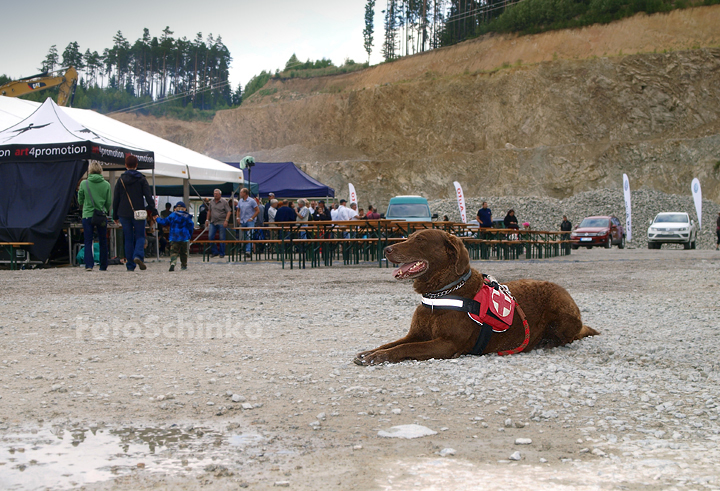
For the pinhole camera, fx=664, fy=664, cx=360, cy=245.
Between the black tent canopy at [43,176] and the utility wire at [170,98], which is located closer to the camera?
the black tent canopy at [43,176]

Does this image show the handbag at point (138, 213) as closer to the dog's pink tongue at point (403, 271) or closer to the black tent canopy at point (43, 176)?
the black tent canopy at point (43, 176)

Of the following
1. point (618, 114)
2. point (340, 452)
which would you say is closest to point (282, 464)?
point (340, 452)

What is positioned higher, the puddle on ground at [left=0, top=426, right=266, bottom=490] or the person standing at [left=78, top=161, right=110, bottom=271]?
the person standing at [left=78, top=161, right=110, bottom=271]

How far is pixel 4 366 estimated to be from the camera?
4.88m

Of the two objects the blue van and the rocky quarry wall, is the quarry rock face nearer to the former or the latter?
the rocky quarry wall

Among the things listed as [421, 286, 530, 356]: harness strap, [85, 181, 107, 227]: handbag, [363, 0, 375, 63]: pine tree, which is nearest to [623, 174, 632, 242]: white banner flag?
[85, 181, 107, 227]: handbag

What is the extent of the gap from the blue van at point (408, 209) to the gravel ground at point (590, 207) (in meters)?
21.0

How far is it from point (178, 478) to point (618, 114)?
58.6 meters

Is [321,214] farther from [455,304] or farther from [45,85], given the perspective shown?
[455,304]

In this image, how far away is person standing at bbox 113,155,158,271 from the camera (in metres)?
13.2

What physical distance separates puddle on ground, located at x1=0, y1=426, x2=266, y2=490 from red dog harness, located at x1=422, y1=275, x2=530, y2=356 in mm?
1785

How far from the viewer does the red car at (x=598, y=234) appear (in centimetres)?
3178

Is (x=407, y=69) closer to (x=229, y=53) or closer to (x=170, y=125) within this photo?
(x=170, y=125)

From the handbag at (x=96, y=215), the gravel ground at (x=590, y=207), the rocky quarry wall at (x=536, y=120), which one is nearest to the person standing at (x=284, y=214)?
the handbag at (x=96, y=215)
